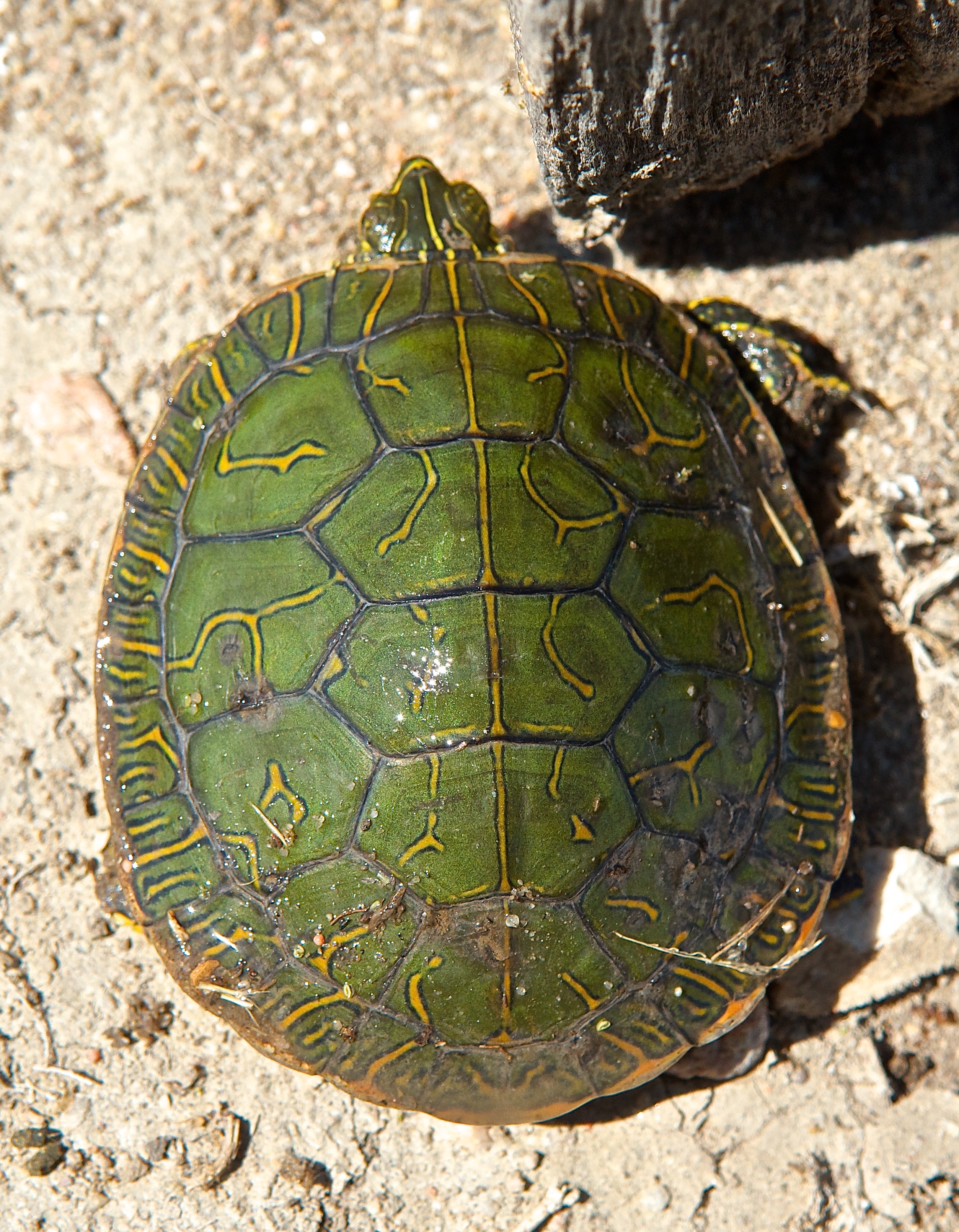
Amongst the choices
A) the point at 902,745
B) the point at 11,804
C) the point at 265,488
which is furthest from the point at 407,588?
the point at 902,745

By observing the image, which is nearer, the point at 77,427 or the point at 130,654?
the point at 130,654

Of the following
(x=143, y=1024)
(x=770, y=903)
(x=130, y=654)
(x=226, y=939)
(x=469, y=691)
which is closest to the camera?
(x=469, y=691)

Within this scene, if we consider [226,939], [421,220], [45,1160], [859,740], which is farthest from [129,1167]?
[421,220]

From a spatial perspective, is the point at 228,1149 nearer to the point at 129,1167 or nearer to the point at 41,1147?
the point at 129,1167

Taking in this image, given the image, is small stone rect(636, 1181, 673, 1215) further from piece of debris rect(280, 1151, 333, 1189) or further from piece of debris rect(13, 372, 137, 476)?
piece of debris rect(13, 372, 137, 476)

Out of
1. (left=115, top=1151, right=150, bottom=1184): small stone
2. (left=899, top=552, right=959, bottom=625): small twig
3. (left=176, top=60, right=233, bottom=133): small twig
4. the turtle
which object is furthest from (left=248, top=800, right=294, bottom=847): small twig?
(left=176, top=60, right=233, bottom=133): small twig
